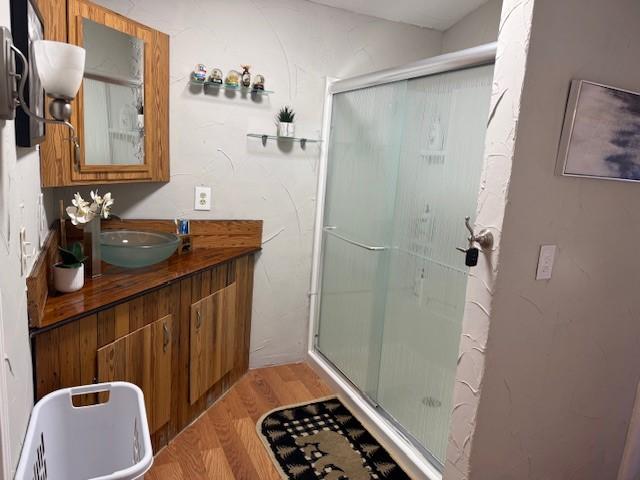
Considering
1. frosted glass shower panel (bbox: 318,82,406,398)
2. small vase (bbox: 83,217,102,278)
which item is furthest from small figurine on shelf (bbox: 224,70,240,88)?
small vase (bbox: 83,217,102,278)

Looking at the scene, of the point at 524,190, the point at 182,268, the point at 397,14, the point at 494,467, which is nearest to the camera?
the point at 524,190

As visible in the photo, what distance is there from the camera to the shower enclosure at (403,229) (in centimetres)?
177

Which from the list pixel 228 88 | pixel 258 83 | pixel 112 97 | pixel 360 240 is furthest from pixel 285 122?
pixel 112 97

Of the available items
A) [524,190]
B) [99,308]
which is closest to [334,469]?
[99,308]

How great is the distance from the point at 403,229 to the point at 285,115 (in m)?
0.97

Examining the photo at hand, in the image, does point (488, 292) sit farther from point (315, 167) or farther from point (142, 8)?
point (142, 8)

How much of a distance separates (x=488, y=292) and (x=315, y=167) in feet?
5.04

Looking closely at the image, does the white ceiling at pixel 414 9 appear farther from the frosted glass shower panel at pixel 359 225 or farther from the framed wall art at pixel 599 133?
the framed wall art at pixel 599 133

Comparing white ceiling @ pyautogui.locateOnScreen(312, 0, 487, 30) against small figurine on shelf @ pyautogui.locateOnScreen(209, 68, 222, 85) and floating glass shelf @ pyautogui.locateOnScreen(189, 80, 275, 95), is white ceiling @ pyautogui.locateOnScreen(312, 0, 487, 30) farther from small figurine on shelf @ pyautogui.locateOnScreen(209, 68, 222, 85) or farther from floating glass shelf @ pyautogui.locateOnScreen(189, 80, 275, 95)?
small figurine on shelf @ pyautogui.locateOnScreen(209, 68, 222, 85)

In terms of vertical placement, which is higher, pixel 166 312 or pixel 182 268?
pixel 182 268

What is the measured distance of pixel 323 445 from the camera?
2.09 m

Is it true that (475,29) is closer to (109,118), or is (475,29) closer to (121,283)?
(109,118)

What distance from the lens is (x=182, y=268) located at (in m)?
2.05

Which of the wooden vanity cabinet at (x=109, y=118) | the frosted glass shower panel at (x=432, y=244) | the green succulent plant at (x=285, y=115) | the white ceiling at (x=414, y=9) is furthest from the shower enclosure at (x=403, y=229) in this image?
the wooden vanity cabinet at (x=109, y=118)
